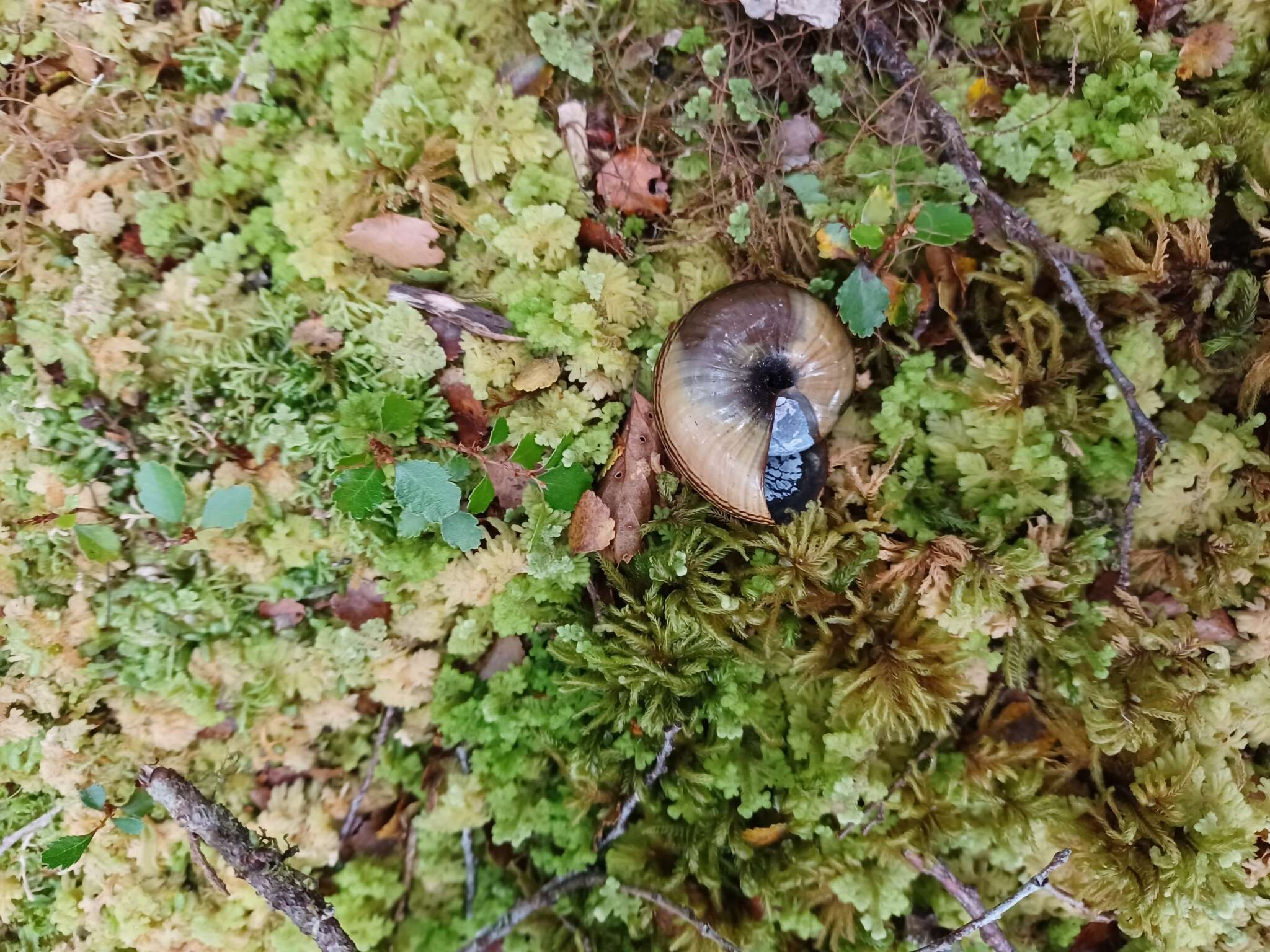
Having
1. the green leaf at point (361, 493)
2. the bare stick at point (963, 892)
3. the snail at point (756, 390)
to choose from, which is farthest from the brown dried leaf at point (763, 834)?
the green leaf at point (361, 493)

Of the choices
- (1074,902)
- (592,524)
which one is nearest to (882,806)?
(1074,902)

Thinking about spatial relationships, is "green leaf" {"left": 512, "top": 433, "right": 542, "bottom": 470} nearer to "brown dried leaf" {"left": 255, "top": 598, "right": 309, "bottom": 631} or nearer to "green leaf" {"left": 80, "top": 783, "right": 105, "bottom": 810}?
"brown dried leaf" {"left": 255, "top": 598, "right": 309, "bottom": 631}

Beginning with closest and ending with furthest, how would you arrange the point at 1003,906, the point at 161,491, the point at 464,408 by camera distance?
the point at 1003,906 < the point at 161,491 < the point at 464,408

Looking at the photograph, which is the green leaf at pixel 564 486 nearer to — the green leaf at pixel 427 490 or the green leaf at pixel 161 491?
the green leaf at pixel 427 490

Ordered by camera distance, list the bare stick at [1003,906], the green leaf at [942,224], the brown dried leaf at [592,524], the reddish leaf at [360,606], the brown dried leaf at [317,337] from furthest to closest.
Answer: the reddish leaf at [360,606] → the brown dried leaf at [317,337] → the brown dried leaf at [592,524] → the green leaf at [942,224] → the bare stick at [1003,906]

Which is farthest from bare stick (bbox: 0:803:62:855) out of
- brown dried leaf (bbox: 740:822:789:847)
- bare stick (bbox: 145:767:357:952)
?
brown dried leaf (bbox: 740:822:789:847)

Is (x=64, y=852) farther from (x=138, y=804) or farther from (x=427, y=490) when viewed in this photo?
(x=427, y=490)
